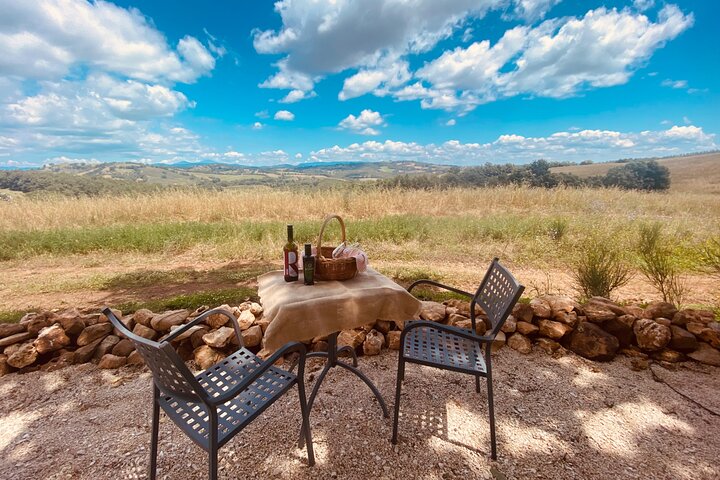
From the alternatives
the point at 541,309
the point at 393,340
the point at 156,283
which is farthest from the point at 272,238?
the point at 541,309

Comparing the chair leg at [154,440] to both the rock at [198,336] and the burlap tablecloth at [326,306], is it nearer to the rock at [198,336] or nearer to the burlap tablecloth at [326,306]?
the burlap tablecloth at [326,306]

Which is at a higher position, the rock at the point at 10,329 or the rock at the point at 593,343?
the rock at the point at 10,329

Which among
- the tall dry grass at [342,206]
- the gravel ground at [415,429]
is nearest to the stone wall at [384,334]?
the gravel ground at [415,429]

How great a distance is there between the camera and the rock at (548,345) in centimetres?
Result: 262

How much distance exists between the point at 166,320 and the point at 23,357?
3.24 ft

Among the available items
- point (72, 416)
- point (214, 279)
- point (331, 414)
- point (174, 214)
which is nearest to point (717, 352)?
point (331, 414)

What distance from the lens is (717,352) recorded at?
2436 millimetres

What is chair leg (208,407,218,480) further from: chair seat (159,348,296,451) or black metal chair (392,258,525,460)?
black metal chair (392,258,525,460)

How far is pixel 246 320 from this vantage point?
8.16 feet

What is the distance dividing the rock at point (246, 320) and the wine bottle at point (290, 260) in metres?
0.85

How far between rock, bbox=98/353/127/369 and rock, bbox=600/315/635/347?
3.73 metres

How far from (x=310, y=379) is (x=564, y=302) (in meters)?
2.12

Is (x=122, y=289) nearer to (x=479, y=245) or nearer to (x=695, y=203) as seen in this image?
(x=479, y=245)

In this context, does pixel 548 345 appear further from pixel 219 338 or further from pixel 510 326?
pixel 219 338
